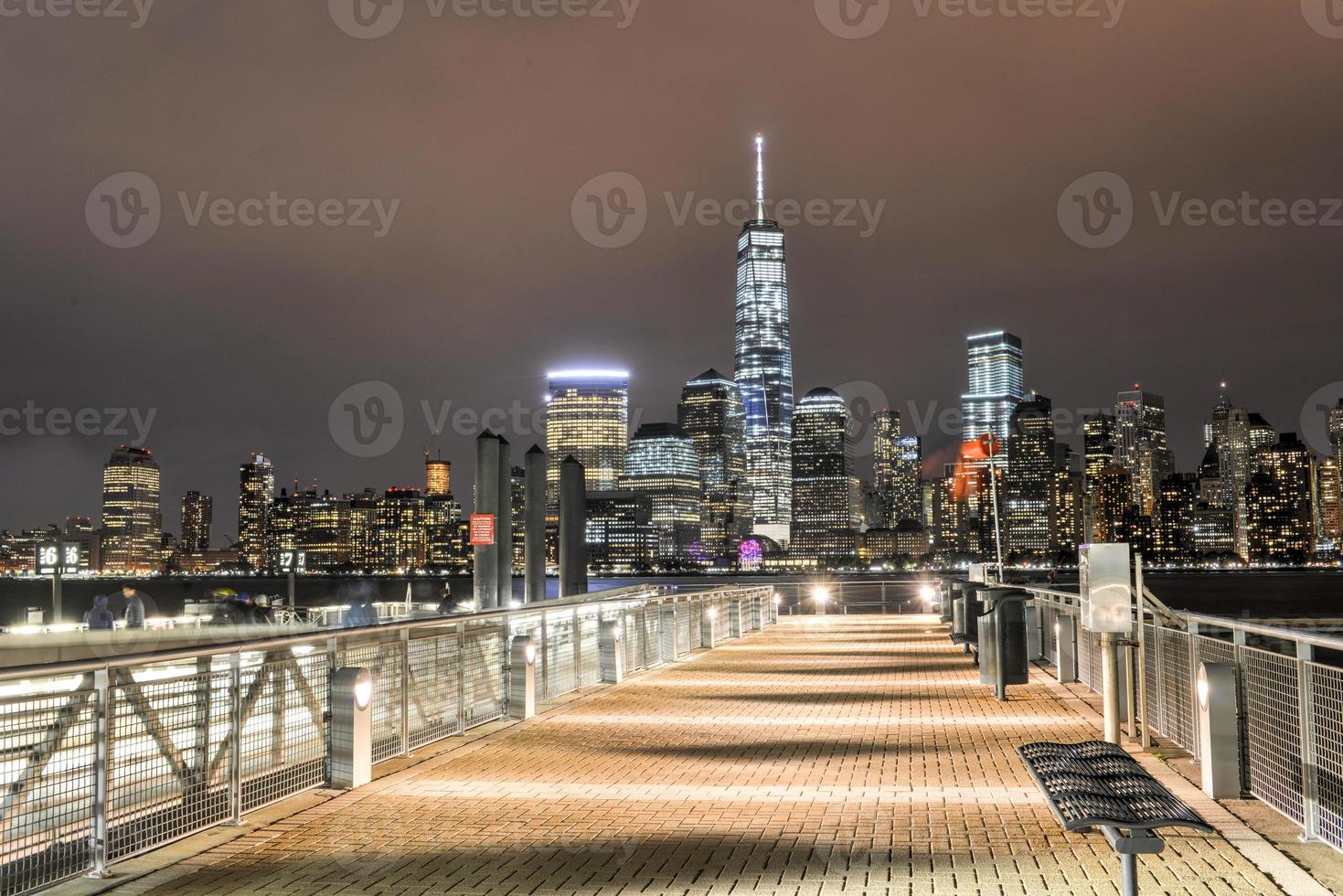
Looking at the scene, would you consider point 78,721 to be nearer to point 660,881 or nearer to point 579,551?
point 660,881

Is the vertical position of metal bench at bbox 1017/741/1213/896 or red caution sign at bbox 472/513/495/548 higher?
red caution sign at bbox 472/513/495/548

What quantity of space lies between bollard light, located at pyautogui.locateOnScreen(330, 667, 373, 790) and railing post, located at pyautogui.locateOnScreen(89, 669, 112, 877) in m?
2.67

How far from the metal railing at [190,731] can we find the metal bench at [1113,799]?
515 centimetres

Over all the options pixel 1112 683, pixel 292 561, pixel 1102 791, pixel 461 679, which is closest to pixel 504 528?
pixel 292 561

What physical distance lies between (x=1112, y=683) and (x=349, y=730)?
6874 mm

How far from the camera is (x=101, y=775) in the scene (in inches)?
293

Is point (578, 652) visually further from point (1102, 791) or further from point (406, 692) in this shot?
point (1102, 791)

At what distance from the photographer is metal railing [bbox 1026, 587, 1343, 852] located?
301 inches

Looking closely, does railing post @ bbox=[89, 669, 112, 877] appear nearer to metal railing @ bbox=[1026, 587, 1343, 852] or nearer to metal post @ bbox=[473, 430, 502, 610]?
metal railing @ bbox=[1026, 587, 1343, 852]

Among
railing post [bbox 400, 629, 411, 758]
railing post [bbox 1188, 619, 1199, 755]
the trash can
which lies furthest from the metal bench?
the trash can

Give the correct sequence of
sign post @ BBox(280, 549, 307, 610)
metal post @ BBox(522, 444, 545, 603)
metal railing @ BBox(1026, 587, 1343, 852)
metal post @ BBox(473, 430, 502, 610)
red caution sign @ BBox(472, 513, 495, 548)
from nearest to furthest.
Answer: metal railing @ BBox(1026, 587, 1343, 852), red caution sign @ BBox(472, 513, 495, 548), sign post @ BBox(280, 549, 307, 610), metal post @ BBox(473, 430, 502, 610), metal post @ BBox(522, 444, 545, 603)

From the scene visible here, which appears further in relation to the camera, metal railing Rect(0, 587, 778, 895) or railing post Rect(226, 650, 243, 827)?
railing post Rect(226, 650, 243, 827)

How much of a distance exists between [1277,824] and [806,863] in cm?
321

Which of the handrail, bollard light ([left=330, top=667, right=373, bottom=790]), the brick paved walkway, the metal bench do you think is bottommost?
the brick paved walkway
